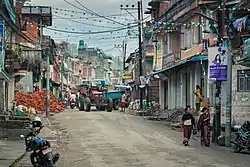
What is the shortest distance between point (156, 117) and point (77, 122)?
9447 millimetres

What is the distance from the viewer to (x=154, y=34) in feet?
162

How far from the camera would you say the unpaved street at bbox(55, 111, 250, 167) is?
1567 centimetres

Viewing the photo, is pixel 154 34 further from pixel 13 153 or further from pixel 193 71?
pixel 13 153

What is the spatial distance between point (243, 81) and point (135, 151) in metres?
11.0

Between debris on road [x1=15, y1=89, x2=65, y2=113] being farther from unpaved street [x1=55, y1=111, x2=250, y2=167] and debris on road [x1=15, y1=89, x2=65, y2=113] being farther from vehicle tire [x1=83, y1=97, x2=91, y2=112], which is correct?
unpaved street [x1=55, y1=111, x2=250, y2=167]

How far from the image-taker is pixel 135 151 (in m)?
18.4

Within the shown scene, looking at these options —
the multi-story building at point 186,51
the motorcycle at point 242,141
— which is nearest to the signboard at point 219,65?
the multi-story building at point 186,51

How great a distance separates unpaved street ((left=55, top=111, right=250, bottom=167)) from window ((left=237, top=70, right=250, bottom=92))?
14.2 ft

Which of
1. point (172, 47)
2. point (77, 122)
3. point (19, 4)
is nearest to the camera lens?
point (77, 122)

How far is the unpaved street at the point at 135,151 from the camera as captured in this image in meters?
15.7

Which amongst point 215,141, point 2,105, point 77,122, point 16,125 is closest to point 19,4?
point 2,105

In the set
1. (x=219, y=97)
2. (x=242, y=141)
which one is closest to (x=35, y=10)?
(x=219, y=97)

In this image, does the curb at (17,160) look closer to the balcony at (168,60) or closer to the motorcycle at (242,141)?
the motorcycle at (242,141)

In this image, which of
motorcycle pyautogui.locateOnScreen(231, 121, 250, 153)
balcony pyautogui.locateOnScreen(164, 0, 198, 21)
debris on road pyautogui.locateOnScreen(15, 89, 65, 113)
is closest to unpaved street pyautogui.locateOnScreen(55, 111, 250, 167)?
motorcycle pyautogui.locateOnScreen(231, 121, 250, 153)
